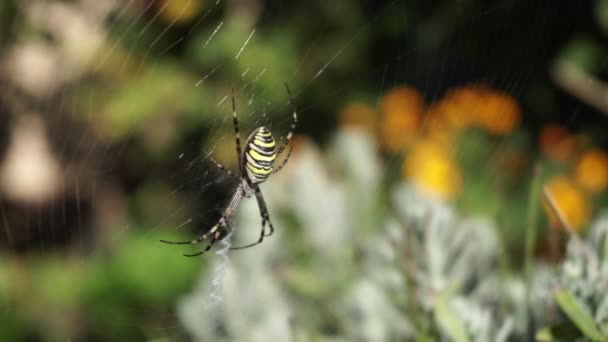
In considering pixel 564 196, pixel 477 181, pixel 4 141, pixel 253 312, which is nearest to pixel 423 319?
pixel 253 312

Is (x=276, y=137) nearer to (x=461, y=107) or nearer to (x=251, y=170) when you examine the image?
(x=251, y=170)

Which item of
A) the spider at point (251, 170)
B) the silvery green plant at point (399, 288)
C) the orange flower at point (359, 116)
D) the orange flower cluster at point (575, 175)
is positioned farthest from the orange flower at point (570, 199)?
the silvery green plant at point (399, 288)

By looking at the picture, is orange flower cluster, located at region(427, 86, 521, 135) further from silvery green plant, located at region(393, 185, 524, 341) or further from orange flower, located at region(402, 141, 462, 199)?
silvery green plant, located at region(393, 185, 524, 341)

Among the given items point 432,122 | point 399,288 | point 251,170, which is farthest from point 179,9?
point 399,288

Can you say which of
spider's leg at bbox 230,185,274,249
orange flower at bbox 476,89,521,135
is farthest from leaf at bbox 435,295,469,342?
orange flower at bbox 476,89,521,135

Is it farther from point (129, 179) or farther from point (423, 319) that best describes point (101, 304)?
point (423, 319)

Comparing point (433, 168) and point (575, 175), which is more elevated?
point (433, 168)

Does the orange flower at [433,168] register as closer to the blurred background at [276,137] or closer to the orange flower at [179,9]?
the blurred background at [276,137]
